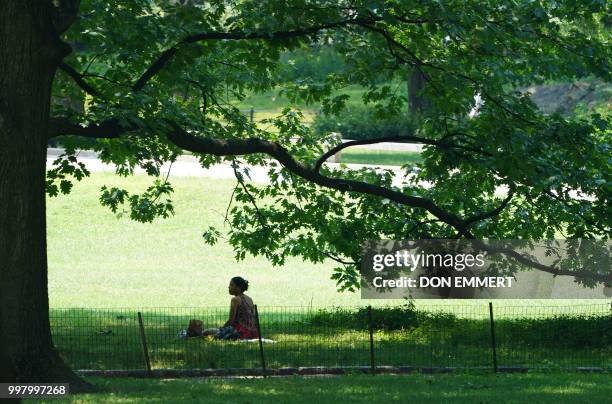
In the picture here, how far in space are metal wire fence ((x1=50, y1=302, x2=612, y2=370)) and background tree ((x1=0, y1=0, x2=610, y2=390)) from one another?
1.16 metres

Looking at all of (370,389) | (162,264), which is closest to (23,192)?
(370,389)

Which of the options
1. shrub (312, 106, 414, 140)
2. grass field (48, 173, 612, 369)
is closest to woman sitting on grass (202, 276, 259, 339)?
grass field (48, 173, 612, 369)

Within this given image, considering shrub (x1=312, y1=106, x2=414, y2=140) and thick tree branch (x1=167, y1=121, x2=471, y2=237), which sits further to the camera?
shrub (x1=312, y1=106, x2=414, y2=140)

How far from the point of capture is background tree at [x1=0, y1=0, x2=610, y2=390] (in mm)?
12195

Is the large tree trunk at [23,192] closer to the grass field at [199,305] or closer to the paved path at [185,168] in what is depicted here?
the grass field at [199,305]

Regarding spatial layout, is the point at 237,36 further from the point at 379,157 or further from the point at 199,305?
the point at 379,157

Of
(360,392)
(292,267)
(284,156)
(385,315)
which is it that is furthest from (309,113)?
(360,392)

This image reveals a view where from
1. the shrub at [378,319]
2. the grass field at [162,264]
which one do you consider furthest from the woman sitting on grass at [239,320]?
the grass field at [162,264]

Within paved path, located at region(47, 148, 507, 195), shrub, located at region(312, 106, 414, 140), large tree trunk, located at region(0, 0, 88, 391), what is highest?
shrub, located at region(312, 106, 414, 140)

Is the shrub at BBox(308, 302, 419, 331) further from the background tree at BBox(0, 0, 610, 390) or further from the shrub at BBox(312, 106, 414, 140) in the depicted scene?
the shrub at BBox(312, 106, 414, 140)

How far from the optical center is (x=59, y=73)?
57.2ft

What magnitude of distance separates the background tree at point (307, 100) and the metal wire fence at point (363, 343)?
1.16 metres

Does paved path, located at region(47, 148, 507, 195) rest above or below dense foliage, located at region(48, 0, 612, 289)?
above

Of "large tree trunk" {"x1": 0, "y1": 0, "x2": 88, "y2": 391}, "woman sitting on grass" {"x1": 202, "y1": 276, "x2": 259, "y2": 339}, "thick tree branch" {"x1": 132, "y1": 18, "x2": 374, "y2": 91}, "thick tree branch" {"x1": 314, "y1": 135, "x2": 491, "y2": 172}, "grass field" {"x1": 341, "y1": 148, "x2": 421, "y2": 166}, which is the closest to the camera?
"large tree trunk" {"x1": 0, "y1": 0, "x2": 88, "y2": 391}
